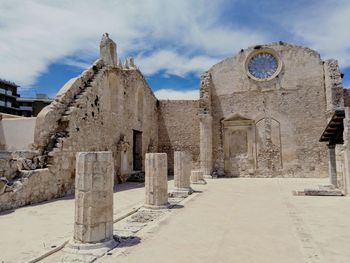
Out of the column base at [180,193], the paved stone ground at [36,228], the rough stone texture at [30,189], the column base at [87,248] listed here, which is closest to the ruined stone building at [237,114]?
the rough stone texture at [30,189]

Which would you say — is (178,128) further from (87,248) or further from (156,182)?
(87,248)

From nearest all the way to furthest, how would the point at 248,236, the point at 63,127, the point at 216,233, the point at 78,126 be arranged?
the point at 248,236, the point at 216,233, the point at 63,127, the point at 78,126

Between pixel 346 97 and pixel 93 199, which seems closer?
pixel 93 199

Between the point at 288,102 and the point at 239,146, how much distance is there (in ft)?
14.4

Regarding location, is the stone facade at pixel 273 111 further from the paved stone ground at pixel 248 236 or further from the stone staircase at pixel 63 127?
the paved stone ground at pixel 248 236

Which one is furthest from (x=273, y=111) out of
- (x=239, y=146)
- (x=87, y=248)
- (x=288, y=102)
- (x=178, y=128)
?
(x=87, y=248)

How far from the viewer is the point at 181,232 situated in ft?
18.9

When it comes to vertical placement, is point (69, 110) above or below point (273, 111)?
below

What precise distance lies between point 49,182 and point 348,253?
8574 millimetres

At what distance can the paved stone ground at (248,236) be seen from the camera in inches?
171

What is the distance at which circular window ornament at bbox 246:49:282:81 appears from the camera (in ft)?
67.2

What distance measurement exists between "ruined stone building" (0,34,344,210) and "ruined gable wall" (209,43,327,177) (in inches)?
2.3

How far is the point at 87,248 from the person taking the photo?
4.56 metres

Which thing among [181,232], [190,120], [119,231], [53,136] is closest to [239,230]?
[181,232]
